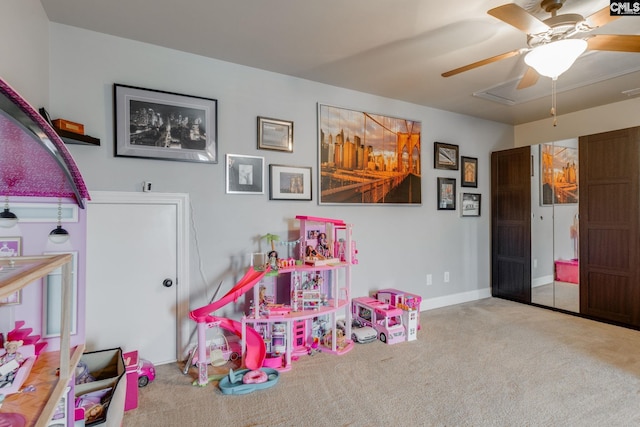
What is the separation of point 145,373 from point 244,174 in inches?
67.5

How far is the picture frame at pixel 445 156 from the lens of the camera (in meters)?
4.06

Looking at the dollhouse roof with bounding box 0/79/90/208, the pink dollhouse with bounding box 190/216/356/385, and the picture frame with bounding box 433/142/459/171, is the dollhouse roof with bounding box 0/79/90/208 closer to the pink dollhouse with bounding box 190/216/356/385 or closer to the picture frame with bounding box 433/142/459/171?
the pink dollhouse with bounding box 190/216/356/385

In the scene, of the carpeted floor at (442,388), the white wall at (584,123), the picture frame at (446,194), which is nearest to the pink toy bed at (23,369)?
the carpeted floor at (442,388)

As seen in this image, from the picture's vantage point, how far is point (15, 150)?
2.99 feet

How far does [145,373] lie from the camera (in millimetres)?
2275

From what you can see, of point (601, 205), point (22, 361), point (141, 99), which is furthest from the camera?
point (601, 205)

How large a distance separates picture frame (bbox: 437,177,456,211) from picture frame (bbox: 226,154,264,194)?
2.39 meters

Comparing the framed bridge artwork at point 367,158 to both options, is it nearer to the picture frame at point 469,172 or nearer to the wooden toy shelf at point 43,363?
the picture frame at point 469,172

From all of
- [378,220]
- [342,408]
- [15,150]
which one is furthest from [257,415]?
[378,220]

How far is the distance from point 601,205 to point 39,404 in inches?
188

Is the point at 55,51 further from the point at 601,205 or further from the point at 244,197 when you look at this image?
the point at 601,205

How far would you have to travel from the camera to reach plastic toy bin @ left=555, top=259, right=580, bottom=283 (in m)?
3.73

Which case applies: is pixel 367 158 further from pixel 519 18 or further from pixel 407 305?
pixel 519 18

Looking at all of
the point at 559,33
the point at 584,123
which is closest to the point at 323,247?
the point at 559,33
